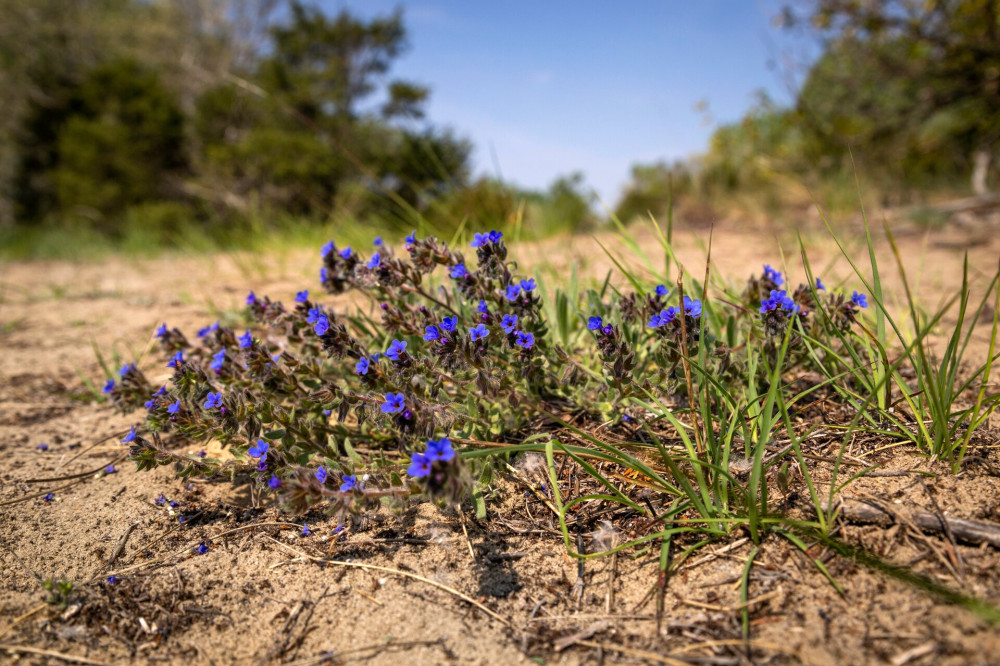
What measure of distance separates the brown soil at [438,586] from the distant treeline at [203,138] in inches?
230

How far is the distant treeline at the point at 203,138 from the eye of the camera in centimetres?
971

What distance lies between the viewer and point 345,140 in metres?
10.3

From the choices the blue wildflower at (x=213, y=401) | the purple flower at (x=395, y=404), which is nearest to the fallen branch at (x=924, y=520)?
the purple flower at (x=395, y=404)

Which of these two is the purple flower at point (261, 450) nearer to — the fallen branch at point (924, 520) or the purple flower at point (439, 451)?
the purple flower at point (439, 451)

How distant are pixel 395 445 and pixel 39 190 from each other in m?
15.2

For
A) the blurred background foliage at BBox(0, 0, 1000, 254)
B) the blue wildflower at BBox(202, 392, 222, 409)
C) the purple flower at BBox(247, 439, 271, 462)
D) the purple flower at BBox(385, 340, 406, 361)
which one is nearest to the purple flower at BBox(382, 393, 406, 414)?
the purple flower at BBox(385, 340, 406, 361)

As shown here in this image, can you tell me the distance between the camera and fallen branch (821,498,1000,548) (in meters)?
1.34

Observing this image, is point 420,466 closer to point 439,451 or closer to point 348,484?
point 439,451

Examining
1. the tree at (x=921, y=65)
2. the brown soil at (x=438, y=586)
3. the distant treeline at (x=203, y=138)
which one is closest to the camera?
the brown soil at (x=438, y=586)

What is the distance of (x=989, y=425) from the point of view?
5.75ft

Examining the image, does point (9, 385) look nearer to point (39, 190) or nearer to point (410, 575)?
point (410, 575)

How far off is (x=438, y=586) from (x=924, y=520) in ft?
3.86

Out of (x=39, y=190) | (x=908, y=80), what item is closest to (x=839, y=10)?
(x=908, y=80)

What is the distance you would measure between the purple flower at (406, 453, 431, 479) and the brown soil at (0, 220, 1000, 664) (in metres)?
0.37
